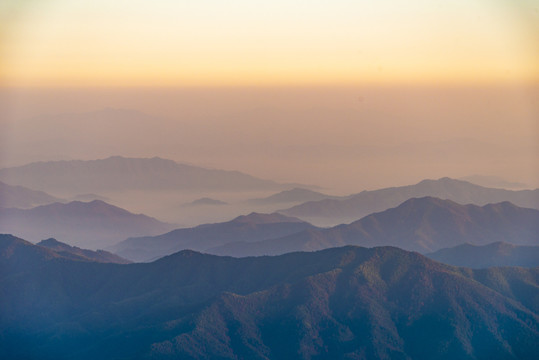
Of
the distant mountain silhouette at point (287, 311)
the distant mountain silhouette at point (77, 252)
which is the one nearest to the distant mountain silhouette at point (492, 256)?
the distant mountain silhouette at point (287, 311)

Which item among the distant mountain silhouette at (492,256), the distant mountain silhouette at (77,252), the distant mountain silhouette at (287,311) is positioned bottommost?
the distant mountain silhouette at (287,311)

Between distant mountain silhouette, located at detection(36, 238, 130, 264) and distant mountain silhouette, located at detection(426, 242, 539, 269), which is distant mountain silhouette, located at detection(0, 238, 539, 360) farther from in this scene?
→ distant mountain silhouette, located at detection(426, 242, 539, 269)

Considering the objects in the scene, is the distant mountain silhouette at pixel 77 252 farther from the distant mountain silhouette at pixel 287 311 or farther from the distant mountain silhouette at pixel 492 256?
the distant mountain silhouette at pixel 492 256

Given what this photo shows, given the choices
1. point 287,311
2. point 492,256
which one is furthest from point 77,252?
point 492,256

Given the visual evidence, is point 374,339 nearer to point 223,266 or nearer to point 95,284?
point 223,266

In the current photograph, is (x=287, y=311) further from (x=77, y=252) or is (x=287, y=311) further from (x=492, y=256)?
(x=492, y=256)

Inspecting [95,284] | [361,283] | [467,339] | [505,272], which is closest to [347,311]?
[361,283]

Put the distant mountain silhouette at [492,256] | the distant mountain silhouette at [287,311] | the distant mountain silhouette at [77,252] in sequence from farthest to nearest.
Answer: the distant mountain silhouette at [77,252] → the distant mountain silhouette at [492,256] → the distant mountain silhouette at [287,311]
